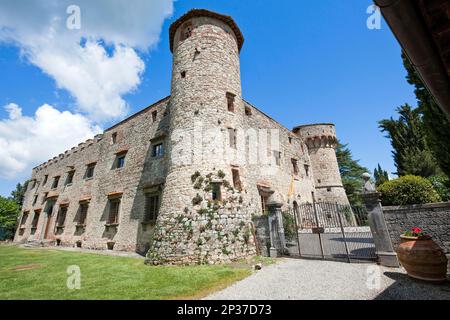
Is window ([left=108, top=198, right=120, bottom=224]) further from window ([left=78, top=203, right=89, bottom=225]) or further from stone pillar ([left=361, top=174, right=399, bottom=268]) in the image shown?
stone pillar ([left=361, top=174, right=399, bottom=268])

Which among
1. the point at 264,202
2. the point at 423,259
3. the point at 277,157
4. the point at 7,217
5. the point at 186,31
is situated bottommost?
the point at 423,259

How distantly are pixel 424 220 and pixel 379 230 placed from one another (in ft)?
3.85

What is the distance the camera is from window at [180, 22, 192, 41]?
12.4 meters

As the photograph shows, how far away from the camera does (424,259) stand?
467cm

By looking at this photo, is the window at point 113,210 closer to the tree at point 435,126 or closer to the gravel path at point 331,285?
the gravel path at point 331,285

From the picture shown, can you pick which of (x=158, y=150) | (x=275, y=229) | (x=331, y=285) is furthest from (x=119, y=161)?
(x=331, y=285)

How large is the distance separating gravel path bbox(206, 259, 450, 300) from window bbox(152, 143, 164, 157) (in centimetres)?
953

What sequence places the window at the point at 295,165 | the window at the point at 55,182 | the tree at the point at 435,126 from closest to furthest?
1. the tree at the point at 435,126
2. the window at the point at 295,165
3. the window at the point at 55,182

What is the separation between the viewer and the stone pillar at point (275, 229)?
8.66 meters

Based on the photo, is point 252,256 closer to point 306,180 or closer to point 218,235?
point 218,235

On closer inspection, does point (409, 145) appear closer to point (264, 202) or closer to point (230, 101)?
point (264, 202)

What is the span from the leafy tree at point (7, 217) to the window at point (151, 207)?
25799 millimetres

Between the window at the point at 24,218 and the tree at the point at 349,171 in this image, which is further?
the tree at the point at 349,171

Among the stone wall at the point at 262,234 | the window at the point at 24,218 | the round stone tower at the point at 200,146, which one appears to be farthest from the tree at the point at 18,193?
the stone wall at the point at 262,234
